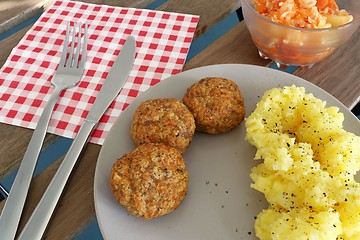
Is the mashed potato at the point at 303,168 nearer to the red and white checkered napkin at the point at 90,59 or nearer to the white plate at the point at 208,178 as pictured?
the white plate at the point at 208,178

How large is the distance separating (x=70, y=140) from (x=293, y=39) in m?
0.64

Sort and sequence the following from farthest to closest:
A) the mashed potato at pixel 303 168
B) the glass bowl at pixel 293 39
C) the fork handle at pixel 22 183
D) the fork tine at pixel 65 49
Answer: the fork tine at pixel 65 49 < the glass bowl at pixel 293 39 < the fork handle at pixel 22 183 < the mashed potato at pixel 303 168

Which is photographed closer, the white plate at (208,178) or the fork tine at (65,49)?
the white plate at (208,178)

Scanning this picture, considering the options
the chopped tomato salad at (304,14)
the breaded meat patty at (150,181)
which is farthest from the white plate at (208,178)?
the chopped tomato salad at (304,14)

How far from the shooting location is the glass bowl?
108cm

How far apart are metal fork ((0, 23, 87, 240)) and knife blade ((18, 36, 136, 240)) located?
0.05 meters

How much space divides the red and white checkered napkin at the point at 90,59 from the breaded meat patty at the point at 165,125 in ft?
0.53

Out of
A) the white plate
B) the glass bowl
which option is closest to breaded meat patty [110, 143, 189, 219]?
the white plate

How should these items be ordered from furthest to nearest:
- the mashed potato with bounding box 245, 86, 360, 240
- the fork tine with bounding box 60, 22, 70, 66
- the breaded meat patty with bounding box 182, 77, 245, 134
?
the fork tine with bounding box 60, 22, 70, 66
the breaded meat patty with bounding box 182, 77, 245, 134
the mashed potato with bounding box 245, 86, 360, 240

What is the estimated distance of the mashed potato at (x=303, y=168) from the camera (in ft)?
2.48

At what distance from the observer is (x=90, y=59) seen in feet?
4.17

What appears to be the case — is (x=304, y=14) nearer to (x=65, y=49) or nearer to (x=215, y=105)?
(x=215, y=105)

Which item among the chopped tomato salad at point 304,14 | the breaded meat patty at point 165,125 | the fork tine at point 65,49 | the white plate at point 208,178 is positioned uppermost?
the chopped tomato salad at point 304,14

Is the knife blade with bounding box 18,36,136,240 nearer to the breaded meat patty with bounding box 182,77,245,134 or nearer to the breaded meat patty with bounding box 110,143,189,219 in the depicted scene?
the breaded meat patty with bounding box 110,143,189,219
